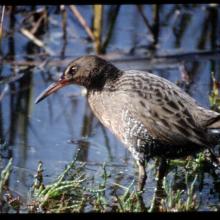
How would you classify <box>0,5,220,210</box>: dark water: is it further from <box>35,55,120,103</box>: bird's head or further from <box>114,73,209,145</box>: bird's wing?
<box>35,55,120,103</box>: bird's head

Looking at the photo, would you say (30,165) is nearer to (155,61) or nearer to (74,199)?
(74,199)

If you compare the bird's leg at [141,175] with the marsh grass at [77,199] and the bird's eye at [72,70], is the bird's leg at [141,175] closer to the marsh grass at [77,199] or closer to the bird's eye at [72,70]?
the marsh grass at [77,199]

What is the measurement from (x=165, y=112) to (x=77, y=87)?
2440 mm

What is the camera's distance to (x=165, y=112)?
562 cm

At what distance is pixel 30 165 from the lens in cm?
610

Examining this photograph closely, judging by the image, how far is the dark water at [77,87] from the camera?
6180mm

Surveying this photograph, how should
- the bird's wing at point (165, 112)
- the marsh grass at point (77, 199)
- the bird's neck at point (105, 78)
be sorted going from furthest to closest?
1. the bird's neck at point (105, 78)
2. the bird's wing at point (165, 112)
3. the marsh grass at point (77, 199)

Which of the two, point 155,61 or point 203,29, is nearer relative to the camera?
→ point 155,61

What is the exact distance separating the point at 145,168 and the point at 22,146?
46.0 inches

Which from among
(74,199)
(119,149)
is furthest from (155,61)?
(74,199)

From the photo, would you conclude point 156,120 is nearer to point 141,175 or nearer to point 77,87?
point 141,175

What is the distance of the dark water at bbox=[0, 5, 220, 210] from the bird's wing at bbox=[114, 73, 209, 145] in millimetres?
398

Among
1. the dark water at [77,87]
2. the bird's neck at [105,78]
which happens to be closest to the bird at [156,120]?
the bird's neck at [105,78]

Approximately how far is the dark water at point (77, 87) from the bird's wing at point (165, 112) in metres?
0.40
